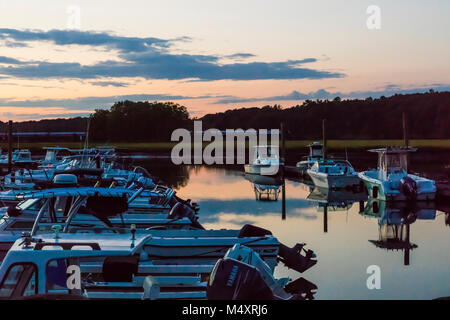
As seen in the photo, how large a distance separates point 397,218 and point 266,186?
62.6 feet

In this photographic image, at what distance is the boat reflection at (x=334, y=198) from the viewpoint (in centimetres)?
3359

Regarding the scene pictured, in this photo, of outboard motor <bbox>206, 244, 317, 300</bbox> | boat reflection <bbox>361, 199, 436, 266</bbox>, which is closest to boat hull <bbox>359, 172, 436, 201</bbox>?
boat reflection <bbox>361, 199, 436, 266</bbox>

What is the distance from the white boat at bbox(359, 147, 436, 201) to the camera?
106ft

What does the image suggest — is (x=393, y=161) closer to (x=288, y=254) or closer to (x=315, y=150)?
(x=288, y=254)

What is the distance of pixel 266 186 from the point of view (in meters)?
46.8

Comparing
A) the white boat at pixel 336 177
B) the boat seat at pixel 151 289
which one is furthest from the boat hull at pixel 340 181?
the boat seat at pixel 151 289

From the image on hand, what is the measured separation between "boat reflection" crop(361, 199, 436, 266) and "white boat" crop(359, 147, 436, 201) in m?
0.41

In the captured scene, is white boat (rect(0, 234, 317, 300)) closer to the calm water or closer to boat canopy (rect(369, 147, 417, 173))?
the calm water

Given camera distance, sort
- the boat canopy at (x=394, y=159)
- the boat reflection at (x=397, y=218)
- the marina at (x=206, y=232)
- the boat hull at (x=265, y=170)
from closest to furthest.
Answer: the marina at (x=206, y=232)
the boat reflection at (x=397, y=218)
the boat canopy at (x=394, y=159)
the boat hull at (x=265, y=170)

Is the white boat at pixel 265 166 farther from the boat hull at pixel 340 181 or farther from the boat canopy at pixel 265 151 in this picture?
the boat hull at pixel 340 181

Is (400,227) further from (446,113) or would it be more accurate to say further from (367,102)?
(367,102)
